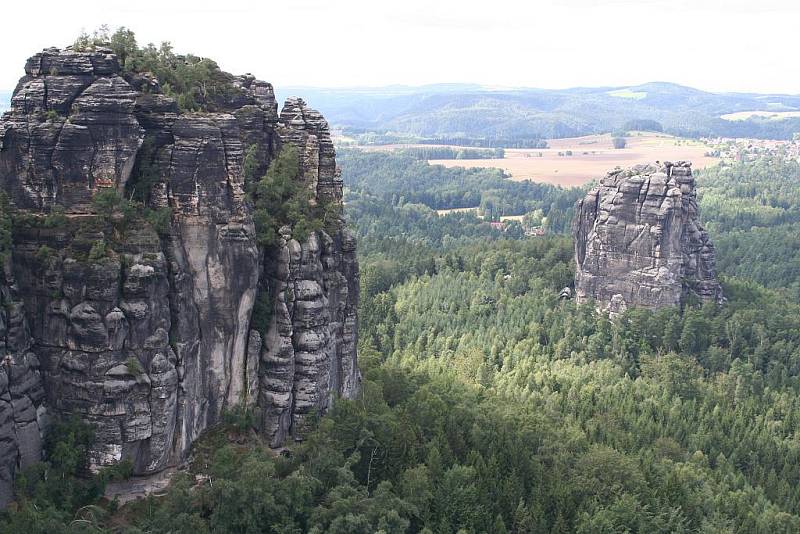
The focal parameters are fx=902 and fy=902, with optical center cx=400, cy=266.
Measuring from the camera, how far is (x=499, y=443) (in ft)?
171

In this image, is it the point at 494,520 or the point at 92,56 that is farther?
the point at 494,520

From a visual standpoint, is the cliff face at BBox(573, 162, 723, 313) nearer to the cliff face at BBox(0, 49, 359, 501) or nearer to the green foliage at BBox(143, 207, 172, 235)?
the cliff face at BBox(0, 49, 359, 501)

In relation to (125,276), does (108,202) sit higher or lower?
higher

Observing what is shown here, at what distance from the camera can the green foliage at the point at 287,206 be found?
4709 cm

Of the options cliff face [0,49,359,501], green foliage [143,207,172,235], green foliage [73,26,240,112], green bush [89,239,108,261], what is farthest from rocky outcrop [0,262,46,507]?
green foliage [73,26,240,112]

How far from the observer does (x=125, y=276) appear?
3969cm

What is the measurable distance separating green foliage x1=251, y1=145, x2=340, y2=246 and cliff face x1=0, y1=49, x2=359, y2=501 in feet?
4.18

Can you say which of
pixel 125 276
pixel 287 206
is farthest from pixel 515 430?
pixel 125 276

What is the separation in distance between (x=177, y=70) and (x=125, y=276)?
13.3 metres

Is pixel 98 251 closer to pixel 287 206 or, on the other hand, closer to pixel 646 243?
pixel 287 206

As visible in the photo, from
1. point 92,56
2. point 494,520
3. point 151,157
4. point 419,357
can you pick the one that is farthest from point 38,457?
point 419,357

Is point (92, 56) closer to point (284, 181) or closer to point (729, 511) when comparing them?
point (284, 181)

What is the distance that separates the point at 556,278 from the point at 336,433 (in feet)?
189

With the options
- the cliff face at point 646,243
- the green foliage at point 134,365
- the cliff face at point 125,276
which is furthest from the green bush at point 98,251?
the cliff face at point 646,243
